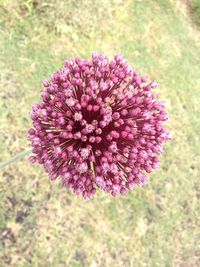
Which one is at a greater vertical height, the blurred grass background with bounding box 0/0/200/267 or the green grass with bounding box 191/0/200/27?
the green grass with bounding box 191/0/200/27

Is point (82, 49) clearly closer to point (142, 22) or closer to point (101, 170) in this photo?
point (142, 22)

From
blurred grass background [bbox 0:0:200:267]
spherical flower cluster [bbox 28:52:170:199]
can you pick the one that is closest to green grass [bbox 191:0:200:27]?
blurred grass background [bbox 0:0:200:267]

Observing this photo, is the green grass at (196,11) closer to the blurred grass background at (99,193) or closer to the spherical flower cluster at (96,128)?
the blurred grass background at (99,193)

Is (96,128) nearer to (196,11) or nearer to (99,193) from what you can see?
(99,193)

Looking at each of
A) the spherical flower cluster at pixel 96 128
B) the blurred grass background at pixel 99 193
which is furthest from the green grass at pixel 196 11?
the spherical flower cluster at pixel 96 128

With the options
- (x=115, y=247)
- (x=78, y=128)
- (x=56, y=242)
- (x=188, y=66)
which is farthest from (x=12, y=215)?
(x=188, y=66)

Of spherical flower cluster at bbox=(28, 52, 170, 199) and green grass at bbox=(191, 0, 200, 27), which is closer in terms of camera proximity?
spherical flower cluster at bbox=(28, 52, 170, 199)

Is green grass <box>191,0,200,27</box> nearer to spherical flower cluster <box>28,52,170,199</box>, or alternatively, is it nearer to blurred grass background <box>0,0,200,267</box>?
blurred grass background <box>0,0,200,267</box>
